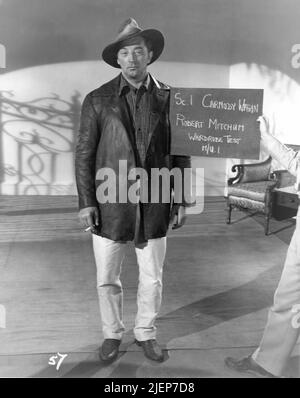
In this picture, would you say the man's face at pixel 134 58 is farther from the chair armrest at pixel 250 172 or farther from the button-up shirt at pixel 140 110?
the chair armrest at pixel 250 172

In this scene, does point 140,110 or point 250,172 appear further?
point 250,172

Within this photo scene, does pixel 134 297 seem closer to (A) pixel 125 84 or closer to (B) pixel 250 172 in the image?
(A) pixel 125 84

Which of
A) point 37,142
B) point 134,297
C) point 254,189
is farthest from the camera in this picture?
point 37,142

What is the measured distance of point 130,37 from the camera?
2.10 m

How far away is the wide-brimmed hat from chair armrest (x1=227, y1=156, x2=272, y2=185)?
292 centimetres

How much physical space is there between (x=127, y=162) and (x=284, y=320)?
93 centimetres

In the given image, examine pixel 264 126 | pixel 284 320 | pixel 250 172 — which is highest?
pixel 264 126

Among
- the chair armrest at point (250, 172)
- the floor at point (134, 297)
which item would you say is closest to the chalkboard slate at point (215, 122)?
the floor at point (134, 297)

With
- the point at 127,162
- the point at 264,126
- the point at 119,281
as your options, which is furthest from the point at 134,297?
the point at 264,126

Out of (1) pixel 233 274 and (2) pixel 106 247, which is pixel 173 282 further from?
(2) pixel 106 247

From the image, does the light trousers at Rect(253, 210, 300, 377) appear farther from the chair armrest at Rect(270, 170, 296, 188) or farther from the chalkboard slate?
the chair armrest at Rect(270, 170, 296, 188)

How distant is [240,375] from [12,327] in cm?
123

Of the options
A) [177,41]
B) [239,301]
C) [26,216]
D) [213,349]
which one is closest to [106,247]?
[213,349]
